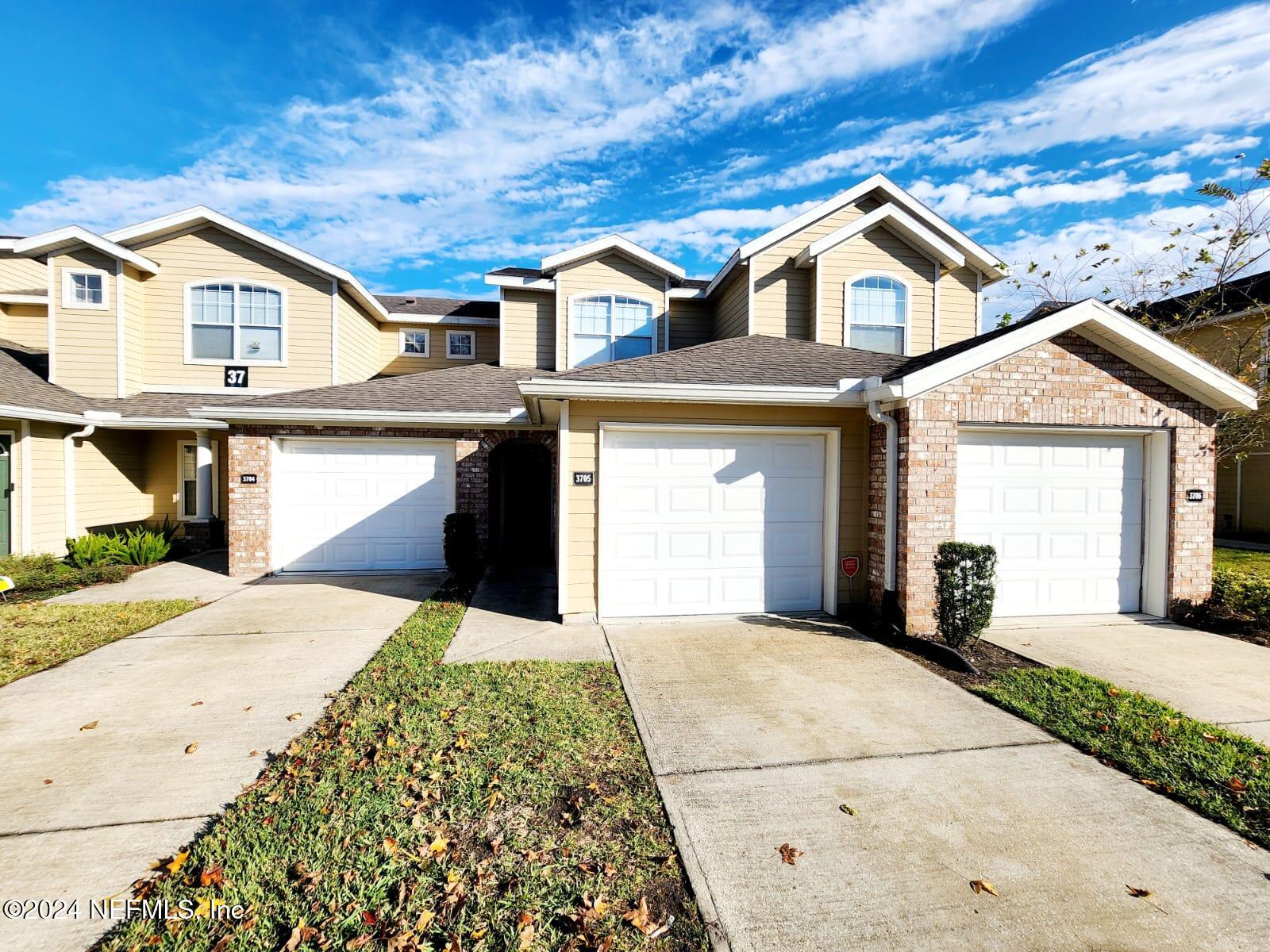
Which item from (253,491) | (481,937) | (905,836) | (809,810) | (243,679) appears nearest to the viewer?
(481,937)

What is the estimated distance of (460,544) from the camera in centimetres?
959

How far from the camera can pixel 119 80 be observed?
1020 cm

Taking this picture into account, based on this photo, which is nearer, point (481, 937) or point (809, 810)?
point (481, 937)

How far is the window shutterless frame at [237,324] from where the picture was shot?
12219 mm

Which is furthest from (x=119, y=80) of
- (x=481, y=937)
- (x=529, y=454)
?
(x=481, y=937)

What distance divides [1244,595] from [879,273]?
775 cm

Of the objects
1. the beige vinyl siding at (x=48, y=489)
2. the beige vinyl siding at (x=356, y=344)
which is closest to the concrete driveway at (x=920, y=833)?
the beige vinyl siding at (x=356, y=344)

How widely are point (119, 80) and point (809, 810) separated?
15533 millimetres

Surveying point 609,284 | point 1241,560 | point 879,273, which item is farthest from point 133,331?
point 1241,560

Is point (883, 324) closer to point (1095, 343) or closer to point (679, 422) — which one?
point (1095, 343)

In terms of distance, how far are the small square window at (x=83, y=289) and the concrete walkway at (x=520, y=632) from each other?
1072 cm

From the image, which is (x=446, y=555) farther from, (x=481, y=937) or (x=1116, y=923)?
(x=1116, y=923)

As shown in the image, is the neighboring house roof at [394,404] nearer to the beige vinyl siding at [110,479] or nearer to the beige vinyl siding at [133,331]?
the beige vinyl siding at [133,331]

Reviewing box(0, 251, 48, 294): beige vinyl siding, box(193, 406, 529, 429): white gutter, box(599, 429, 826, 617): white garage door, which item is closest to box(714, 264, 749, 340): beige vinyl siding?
box(193, 406, 529, 429): white gutter
